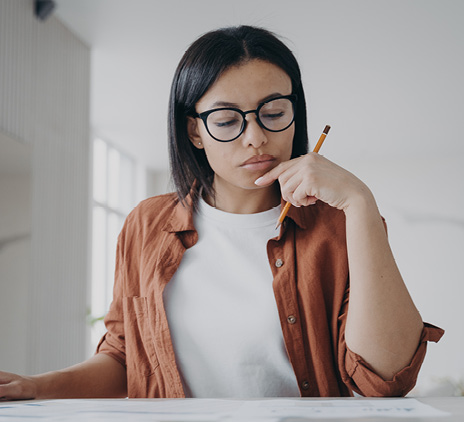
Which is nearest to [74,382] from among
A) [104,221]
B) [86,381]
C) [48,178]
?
[86,381]

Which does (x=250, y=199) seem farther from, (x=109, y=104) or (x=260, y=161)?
(x=109, y=104)

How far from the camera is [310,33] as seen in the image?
14.4 ft

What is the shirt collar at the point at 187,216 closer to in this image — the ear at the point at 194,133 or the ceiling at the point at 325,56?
the ear at the point at 194,133

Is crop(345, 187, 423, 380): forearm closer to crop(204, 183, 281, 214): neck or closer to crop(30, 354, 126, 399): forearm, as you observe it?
crop(204, 183, 281, 214): neck

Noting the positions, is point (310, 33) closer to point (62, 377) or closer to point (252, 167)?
point (252, 167)

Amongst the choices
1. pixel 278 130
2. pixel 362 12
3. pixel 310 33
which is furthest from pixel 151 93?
pixel 278 130

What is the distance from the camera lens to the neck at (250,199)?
4.11 ft

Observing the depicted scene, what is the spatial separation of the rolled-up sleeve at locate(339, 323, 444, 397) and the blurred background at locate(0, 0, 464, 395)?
2.49m

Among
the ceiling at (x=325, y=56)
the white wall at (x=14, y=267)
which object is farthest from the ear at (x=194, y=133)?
the white wall at (x=14, y=267)

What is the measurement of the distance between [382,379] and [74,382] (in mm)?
541

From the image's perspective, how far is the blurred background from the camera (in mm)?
3328

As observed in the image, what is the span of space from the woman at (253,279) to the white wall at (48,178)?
6.87ft

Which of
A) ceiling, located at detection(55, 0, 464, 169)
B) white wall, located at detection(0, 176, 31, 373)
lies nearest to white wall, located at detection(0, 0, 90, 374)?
white wall, located at detection(0, 176, 31, 373)

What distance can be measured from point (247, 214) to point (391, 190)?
718 cm
